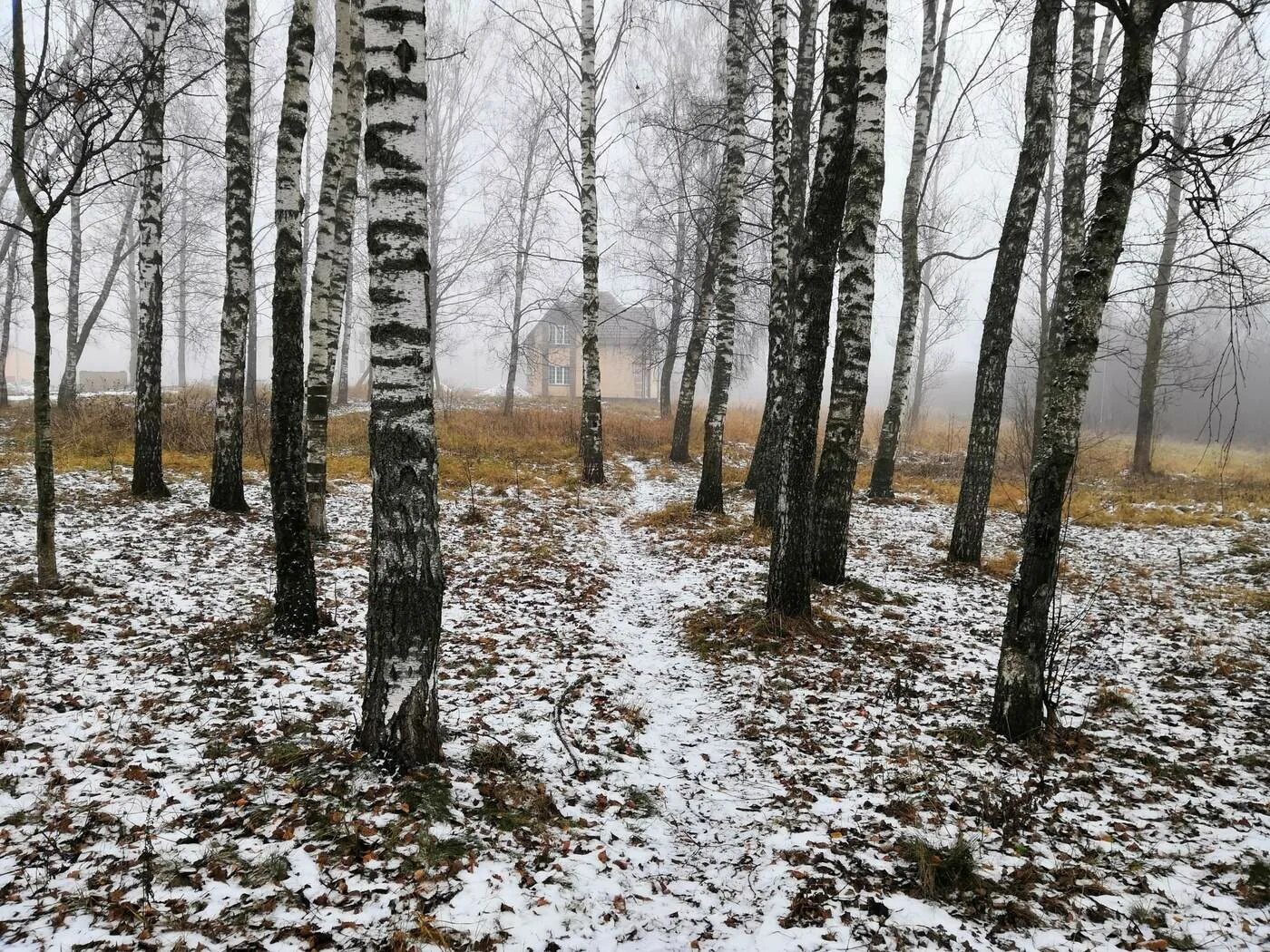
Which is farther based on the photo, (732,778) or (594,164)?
(594,164)

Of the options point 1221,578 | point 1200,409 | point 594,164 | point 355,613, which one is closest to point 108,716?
point 355,613

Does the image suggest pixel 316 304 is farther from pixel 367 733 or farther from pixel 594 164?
pixel 594 164

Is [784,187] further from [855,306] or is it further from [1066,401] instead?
[1066,401]

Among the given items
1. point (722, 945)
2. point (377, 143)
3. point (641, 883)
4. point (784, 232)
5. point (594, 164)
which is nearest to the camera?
point (722, 945)

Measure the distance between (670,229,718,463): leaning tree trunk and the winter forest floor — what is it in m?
8.74

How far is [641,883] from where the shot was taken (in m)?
2.91

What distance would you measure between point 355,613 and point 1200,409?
5045 cm

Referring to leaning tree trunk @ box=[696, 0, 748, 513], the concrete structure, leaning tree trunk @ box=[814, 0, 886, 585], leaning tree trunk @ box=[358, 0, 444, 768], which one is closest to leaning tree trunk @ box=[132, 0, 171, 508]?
leaning tree trunk @ box=[358, 0, 444, 768]

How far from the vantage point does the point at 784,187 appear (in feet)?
29.8

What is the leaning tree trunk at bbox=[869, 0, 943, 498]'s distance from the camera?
12062mm

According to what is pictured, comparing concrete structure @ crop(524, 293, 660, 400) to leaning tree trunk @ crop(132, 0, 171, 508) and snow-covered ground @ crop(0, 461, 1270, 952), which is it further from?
snow-covered ground @ crop(0, 461, 1270, 952)

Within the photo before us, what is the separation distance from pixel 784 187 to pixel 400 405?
25.6 feet

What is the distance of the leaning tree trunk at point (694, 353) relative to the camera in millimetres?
13961

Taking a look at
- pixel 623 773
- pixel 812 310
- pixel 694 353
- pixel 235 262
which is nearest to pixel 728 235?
pixel 694 353
